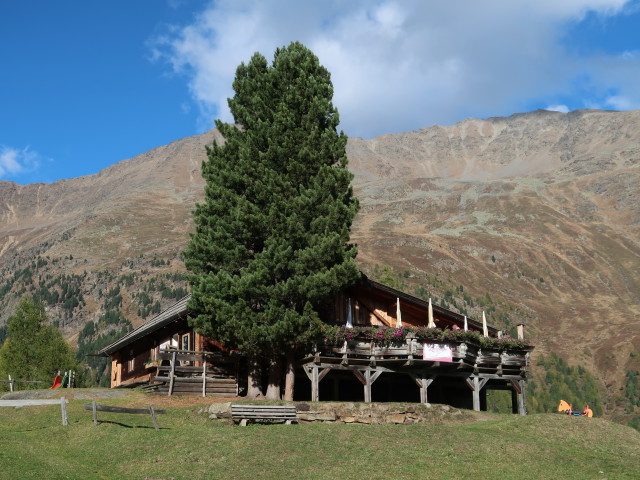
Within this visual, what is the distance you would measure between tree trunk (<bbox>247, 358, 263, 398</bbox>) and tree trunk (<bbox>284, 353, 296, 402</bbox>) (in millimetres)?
1477

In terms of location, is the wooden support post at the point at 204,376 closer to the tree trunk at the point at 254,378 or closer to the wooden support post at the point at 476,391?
the tree trunk at the point at 254,378

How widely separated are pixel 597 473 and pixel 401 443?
6061mm

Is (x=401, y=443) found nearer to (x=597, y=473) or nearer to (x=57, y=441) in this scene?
(x=597, y=473)

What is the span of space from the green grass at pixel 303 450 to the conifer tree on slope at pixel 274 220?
5.10m

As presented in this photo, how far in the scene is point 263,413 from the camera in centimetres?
2530

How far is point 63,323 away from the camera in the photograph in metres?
190

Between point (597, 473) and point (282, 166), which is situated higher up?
point (282, 166)

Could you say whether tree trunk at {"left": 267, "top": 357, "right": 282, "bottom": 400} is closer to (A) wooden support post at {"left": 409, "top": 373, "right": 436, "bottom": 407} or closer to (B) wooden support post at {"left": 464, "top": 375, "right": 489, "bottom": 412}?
(A) wooden support post at {"left": 409, "top": 373, "right": 436, "bottom": 407}

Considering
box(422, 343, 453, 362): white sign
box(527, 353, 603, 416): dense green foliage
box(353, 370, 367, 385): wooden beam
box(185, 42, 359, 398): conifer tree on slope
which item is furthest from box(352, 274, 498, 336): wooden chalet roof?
box(527, 353, 603, 416): dense green foliage

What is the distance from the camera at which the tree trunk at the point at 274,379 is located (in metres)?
31.0

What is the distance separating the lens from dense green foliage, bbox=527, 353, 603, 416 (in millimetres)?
124000

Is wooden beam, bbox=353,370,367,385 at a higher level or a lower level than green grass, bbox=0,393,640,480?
higher

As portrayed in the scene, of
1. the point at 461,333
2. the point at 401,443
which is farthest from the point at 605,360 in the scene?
the point at 401,443

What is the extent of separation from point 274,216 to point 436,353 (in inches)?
396
